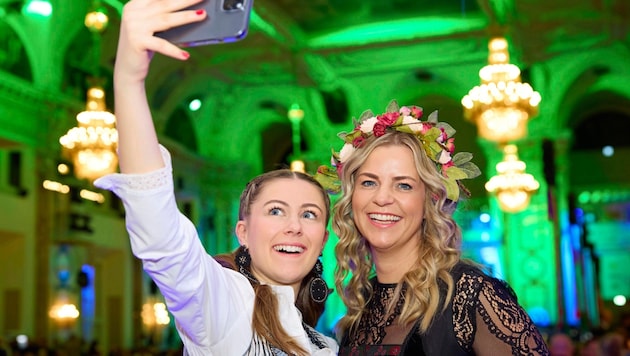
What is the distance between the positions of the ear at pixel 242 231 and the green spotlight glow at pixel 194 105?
18108 millimetres

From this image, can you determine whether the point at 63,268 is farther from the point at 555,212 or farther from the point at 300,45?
the point at 555,212

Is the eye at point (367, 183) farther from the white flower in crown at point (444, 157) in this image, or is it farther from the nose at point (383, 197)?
the white flower in crown at point (444, 157)

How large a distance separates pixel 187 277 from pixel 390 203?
927 mm

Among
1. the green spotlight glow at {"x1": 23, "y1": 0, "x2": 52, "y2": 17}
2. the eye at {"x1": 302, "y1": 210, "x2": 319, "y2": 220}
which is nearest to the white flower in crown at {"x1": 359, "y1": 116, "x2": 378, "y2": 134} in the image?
the eye at {"x1": 302, "y1": 210, "x2": 319, "y2": 220}

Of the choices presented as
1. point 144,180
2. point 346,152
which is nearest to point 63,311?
point 346,152

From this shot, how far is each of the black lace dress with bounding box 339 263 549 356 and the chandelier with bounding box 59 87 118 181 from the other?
8.94 m

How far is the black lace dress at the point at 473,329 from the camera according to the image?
2.37 metres

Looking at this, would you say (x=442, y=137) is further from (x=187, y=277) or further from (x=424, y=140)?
(x=187, y=277)

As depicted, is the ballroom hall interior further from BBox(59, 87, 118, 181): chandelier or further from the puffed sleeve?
the puffed sleeve

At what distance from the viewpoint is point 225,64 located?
18641 mm

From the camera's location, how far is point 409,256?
2762 millimetres

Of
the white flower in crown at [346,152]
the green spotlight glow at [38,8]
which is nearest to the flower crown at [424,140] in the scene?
the white flower in crown at [346,152]

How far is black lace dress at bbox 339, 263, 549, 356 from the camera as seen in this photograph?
2.37m

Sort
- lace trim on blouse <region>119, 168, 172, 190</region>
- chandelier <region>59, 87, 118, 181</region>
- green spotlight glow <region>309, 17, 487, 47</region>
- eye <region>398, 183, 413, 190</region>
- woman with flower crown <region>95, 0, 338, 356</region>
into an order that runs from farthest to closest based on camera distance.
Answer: green spotlight glow <region>309, 17, 487, 47</region> → chandelier <region>59, 87, 118, 181</region> → eye <region>398, 183, 413, 190</region> → lace trim on blouse <region>119, 168, 172, 190</region> → woman with flower crown <region>95, 0, 338, 356</region>
